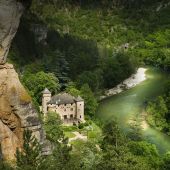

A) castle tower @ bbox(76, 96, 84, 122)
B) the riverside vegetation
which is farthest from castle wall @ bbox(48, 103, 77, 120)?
the riverside vegetation

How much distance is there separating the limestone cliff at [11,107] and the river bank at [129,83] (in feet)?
158

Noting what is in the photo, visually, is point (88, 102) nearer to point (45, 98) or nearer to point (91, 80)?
point (45, 98)

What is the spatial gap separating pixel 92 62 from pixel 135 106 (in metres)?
20.3

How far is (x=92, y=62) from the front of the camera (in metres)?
88.2

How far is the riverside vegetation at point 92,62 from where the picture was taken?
3009cm

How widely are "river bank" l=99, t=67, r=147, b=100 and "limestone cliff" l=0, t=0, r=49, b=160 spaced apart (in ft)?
158

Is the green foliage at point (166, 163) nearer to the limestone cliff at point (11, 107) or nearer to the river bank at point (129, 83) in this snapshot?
the limestone cliff at point (11, 107)

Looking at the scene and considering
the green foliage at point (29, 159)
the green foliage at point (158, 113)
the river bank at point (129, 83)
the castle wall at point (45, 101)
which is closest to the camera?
the green foliage at point (29, 159)

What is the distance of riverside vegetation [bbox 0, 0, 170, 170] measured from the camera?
30.1 meters

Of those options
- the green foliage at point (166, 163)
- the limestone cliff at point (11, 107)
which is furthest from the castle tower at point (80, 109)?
the limestone cliff at point (11, 107)

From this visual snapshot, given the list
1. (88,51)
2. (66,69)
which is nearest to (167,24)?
(88,51)

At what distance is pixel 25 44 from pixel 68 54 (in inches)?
303

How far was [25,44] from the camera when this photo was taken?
90250 millimetres

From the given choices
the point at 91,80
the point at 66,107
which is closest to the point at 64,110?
the point at 66,107
